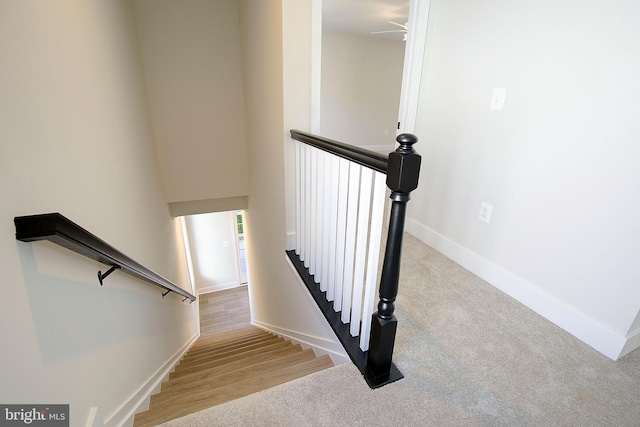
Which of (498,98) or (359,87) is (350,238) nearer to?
(498,98)

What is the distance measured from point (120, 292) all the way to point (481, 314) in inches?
74.8

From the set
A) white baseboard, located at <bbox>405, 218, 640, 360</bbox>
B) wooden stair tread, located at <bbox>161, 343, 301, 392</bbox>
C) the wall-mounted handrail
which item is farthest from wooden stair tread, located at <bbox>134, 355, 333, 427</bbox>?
white baseboard, located at <bbox>405, 218, 640, 360</bbox>

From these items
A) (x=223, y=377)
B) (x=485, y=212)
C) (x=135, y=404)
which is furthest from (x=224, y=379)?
(x=485, y=212)

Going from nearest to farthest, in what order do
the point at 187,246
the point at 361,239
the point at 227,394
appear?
the point at 361,239
the point at 227,394
the point at 187,246

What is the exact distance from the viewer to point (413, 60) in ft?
7.06

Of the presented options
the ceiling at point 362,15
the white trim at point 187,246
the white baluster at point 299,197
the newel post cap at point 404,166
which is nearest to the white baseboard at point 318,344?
the white baluster at point 299,197

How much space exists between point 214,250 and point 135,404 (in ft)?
15.4

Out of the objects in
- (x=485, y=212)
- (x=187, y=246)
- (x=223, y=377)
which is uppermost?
(x=485, y=212)

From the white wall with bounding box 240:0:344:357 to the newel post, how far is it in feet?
1.29

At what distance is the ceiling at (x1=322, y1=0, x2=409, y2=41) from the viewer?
3863mm

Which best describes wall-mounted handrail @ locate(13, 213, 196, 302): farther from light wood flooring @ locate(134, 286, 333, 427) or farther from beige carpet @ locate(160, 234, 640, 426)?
light wood flooring @ locate(134, 286, 333, 427)

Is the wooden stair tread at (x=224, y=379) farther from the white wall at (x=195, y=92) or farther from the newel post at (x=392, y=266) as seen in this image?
the white wall at (x=195, y=92)

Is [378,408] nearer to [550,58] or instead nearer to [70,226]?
[70,226]

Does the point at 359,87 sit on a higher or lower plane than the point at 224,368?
higher
